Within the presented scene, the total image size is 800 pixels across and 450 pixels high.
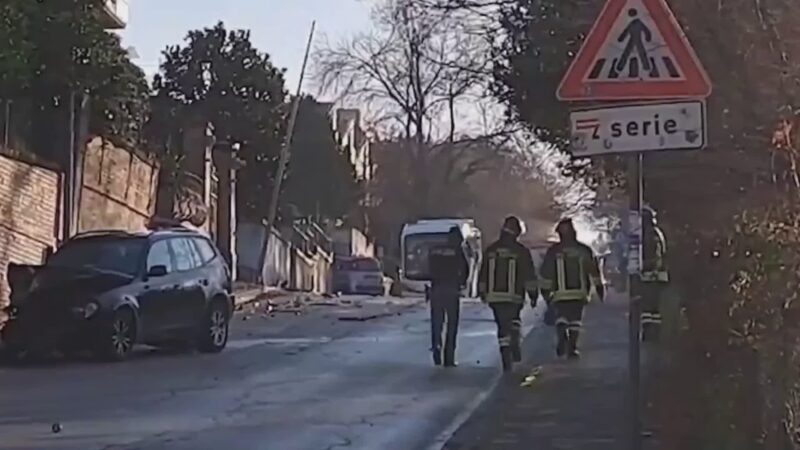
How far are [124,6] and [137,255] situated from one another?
23.8m

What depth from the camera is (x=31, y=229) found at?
30.4 metres

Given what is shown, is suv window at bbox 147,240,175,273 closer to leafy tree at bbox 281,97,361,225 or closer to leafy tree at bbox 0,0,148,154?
leafy tree at bbox 0,0,148,154

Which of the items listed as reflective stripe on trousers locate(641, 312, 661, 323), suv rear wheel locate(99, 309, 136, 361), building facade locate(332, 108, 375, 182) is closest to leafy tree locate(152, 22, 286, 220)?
building facade locate(332, 108, 375, 182)

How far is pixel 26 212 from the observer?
30000 mm

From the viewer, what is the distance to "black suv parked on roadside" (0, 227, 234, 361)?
21.1 meters

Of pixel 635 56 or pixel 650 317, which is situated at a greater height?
pixel 635 56

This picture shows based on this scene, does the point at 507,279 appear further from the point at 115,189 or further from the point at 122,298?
the point at 115,189

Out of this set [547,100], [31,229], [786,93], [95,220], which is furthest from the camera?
[95,220]

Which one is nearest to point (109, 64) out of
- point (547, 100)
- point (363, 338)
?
point (363, 338)

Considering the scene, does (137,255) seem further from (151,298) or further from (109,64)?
(109,64)

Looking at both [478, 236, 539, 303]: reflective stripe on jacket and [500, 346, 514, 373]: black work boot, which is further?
[500, 346, 514, 373]: black work boot

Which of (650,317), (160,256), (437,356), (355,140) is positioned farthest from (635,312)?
(355,140)

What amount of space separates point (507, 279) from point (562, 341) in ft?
7.89

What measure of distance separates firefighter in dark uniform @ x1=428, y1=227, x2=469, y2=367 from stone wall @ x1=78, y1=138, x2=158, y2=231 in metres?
14.8
